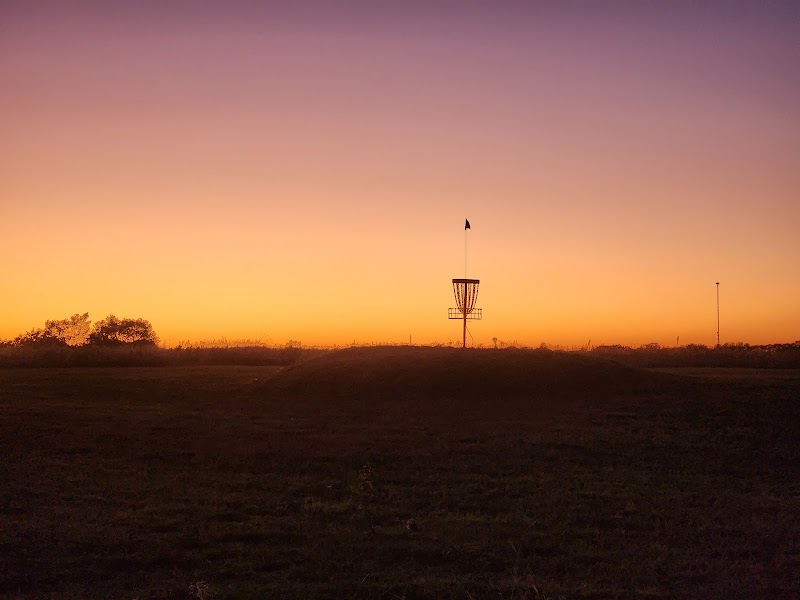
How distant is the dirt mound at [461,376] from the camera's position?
27.3 metres

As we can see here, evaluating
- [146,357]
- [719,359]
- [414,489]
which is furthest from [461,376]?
[146,357]

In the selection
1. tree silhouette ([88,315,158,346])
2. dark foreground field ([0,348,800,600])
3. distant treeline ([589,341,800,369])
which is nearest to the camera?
dark foreground field ([0,348,800,600])

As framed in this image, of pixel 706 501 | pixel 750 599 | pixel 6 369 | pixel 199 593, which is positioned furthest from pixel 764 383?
pixel 6 369

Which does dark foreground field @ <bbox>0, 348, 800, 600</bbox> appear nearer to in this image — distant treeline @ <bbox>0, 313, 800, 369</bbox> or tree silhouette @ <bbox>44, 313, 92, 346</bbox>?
distant treeline @ <bbox>0, 313, 800, 369</bbox>

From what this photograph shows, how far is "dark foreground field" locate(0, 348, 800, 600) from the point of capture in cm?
879

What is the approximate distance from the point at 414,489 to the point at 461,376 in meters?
14.8

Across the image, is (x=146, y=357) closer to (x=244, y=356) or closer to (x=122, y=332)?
(x=244, y=356)

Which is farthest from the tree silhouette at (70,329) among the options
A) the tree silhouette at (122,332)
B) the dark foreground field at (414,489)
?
the dark foreground field at (414,489)

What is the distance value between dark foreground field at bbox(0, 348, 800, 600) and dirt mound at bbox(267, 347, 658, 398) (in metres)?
0.14

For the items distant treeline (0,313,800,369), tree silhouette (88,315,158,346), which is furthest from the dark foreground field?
tree silhouette (88,315,158,346)

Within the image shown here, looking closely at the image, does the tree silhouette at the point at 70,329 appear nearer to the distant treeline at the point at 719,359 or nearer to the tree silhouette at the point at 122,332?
the tree silhouette at the point at 122,332

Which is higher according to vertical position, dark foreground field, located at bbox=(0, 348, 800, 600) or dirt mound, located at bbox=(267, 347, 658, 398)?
dirt mound, located at bbox=(267, 347, 658, 398)

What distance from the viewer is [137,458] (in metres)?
16.8

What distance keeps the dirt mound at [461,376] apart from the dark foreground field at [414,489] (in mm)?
140
